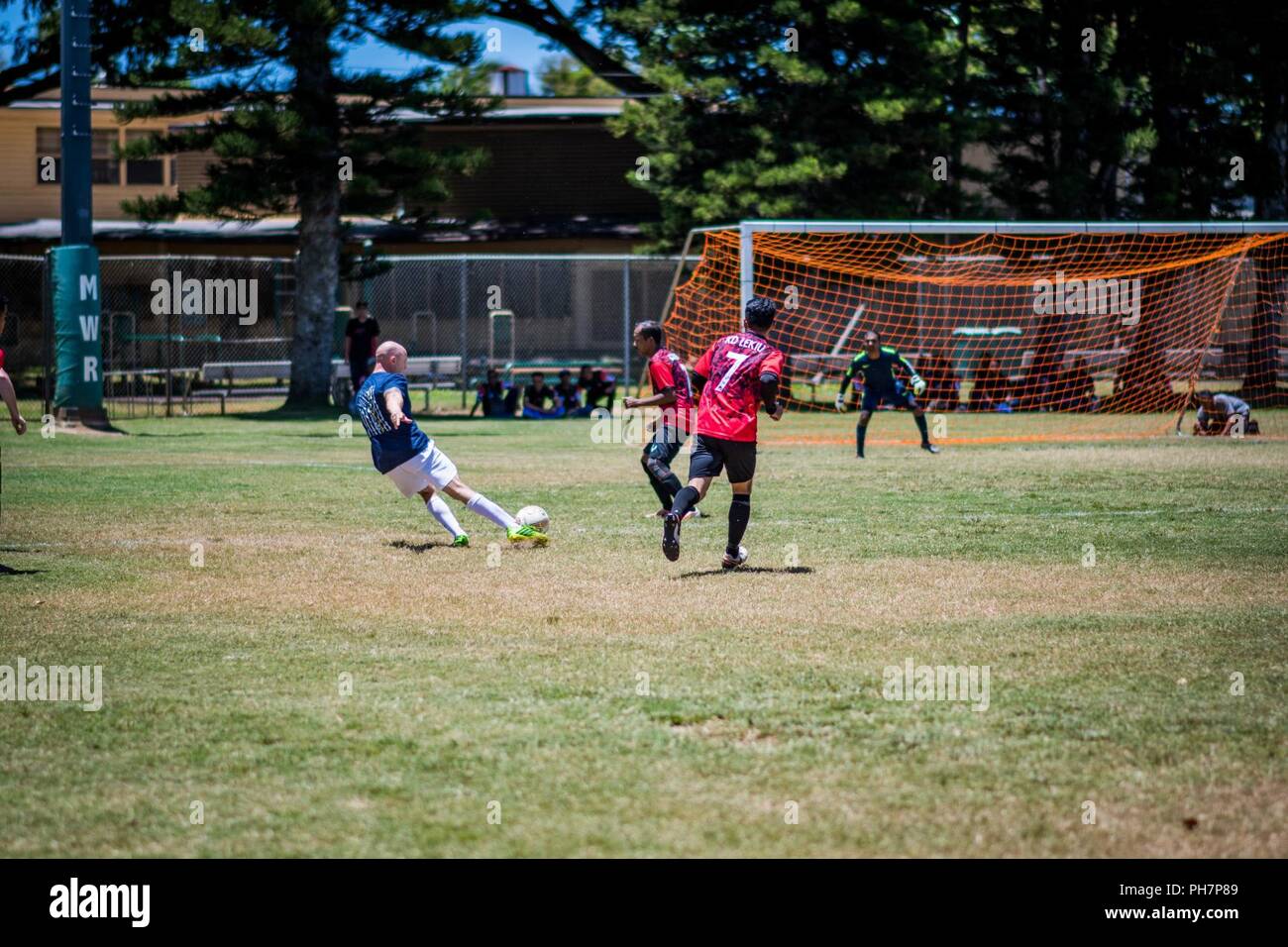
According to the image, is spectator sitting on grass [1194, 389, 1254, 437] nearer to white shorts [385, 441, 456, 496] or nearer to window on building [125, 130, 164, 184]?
white shorts [385, 441, 456, 496]

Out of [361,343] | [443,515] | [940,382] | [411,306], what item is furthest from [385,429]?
[411,306]

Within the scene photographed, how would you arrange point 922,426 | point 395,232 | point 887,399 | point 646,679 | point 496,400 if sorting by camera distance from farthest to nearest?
point 395,232 < point 496,400 < point 922,426 < point 887,399 < point 646,679

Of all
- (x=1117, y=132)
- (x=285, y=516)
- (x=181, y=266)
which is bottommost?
(x=285, y=516)

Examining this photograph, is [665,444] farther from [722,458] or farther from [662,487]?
[722,458]

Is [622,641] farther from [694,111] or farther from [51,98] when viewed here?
[51,98]

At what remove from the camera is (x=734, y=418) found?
32.5 feet

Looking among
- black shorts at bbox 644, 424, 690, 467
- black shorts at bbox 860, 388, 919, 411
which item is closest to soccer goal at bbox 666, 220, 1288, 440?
black shorts at bbox 860, 388, 919, 411

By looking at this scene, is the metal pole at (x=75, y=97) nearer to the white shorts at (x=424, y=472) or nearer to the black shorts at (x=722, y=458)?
the white shorts at (x=424, y=472)

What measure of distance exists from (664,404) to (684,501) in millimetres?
2225

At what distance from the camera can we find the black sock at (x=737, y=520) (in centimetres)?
975

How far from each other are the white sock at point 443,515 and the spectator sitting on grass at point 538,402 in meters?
14.0

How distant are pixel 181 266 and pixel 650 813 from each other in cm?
3295

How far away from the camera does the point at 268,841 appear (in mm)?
4648
